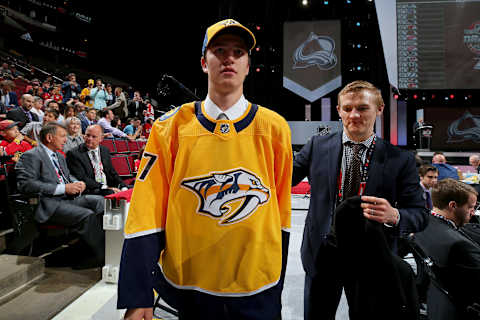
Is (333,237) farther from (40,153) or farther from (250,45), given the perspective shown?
(40,153)

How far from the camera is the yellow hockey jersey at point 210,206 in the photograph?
779mm

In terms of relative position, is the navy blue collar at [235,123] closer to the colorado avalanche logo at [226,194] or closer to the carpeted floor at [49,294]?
the colorado avalanche logo at [226,194]

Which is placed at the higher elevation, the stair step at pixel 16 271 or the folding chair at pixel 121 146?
the folding chair at pixel 121 146

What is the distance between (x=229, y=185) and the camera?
0.77 meters

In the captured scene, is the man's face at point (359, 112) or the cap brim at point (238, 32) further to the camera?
the man's face at point (359, 112)

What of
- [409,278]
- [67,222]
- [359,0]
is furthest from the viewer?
[359,0]

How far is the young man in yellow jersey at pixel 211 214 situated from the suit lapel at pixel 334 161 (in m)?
0.55

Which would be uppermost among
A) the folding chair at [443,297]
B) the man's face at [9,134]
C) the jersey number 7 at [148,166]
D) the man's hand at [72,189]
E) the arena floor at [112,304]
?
the man's face at [9,134]

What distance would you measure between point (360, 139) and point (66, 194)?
292 cm

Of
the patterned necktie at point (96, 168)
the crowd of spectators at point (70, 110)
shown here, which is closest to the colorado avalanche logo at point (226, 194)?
the patterned necktie at point (96, 168)

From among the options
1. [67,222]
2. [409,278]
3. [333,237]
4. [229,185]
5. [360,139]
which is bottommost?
[67,222]

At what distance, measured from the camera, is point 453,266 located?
1.60 m

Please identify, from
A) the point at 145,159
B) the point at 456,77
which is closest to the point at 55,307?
the point at 145,159

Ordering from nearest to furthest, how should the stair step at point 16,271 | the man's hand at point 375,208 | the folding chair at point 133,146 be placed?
the man's hand at point 375,208, the stair step at point 16,271, the folding chair at point 133,146
